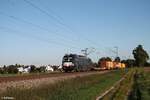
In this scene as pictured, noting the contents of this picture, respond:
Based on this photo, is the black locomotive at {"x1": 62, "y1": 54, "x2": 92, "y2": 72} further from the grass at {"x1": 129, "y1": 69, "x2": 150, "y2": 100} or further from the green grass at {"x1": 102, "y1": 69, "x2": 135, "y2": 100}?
the green grass at {"x1": 102, "y1": 69, "x2": 135, "y2": 100}

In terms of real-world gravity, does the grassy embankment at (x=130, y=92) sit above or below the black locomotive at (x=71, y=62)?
below

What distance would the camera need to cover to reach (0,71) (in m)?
69.5

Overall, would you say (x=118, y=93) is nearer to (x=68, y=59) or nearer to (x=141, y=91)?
(x=141, y=91)

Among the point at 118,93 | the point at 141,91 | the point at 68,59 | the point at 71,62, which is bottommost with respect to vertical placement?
the point at 118,93

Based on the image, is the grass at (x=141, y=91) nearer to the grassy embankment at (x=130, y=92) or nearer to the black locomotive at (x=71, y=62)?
the grassy embankment at (x=130, y=92)

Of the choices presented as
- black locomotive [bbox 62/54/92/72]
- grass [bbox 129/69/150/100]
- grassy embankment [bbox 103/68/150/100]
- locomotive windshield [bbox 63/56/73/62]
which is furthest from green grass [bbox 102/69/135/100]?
locomotive windshield [bbox 63/56/73/62]

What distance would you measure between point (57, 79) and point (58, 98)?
14162 millimetres

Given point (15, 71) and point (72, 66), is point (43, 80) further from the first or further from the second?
point (15, 71)

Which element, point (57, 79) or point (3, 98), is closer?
point (3, 98)

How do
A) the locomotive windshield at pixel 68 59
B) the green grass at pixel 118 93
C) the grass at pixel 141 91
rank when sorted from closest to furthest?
the grass at pixel 141 91
the green grass at pixel 118 93
the locomotive windshield at pixel 68 59

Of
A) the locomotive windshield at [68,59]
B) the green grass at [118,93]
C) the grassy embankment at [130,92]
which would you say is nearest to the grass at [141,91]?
the grassy embankment at [130,92]

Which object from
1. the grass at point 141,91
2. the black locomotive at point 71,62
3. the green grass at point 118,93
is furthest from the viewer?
the black locomotive at point 71,62

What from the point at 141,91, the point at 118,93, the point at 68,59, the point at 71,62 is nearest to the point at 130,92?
the point at 141,91

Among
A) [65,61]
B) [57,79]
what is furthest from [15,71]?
[57,79]
